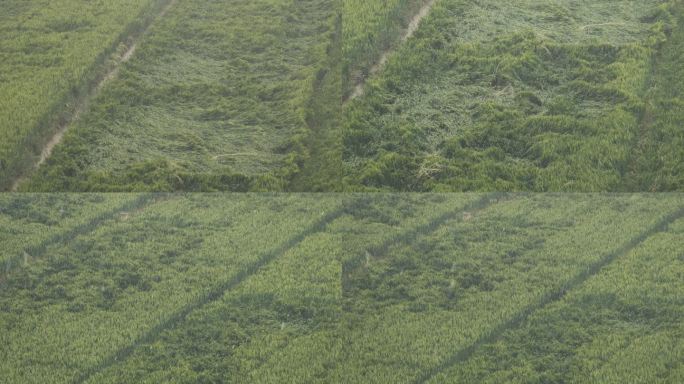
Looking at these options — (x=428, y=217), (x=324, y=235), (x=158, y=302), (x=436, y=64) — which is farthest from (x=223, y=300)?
(x=436, y=64)

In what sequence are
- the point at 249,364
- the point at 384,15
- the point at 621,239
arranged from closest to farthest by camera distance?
the point at 249,364 < the point at 621,239 < the point at 384,15

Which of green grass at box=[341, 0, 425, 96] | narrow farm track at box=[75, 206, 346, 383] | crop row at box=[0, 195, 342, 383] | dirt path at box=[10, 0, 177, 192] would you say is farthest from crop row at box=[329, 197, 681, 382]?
dirt path at box=[10, 0, 177, 192]

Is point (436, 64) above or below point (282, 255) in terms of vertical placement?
above

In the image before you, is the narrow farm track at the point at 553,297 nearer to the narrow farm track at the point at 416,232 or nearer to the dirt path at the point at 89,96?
the narrow farm track at the point at 416,232

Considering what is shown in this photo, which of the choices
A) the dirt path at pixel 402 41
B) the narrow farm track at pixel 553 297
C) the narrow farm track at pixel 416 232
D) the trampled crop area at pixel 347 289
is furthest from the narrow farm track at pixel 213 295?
the narrow farm track at pixel 553 297

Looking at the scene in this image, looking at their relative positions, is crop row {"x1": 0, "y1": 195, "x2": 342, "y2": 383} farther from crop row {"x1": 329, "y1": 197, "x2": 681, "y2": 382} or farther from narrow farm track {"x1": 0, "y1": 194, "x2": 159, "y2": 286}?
crop row {"x1": 329, "y1": 197, "x2": 681, "y2": 382}

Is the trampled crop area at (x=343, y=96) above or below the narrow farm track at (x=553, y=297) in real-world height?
above

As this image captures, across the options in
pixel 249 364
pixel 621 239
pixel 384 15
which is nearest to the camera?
pixel 249 364

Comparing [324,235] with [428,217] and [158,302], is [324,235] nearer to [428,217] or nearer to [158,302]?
[428,217]
